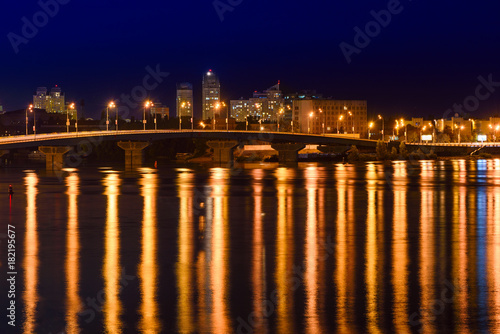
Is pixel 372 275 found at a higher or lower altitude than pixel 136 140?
lower

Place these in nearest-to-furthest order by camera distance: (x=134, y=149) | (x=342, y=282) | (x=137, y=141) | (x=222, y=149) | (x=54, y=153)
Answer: (x=342, y=282), (x=54, y=153), (x=134, y=149), (x=137, y=141), (x=222, y=149)

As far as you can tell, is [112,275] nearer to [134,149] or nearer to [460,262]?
[460,262]

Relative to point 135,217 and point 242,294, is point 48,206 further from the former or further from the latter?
point 242,294

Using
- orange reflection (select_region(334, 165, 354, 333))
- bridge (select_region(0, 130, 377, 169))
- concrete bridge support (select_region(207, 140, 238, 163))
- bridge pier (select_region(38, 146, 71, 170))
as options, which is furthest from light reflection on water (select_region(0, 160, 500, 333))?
concrete bridge support (select_region(207, 140, 238, 163))

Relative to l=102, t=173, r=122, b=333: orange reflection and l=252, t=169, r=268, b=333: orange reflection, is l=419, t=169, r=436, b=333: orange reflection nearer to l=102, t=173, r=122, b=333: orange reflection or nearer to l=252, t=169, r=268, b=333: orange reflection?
l=252, t=169, r=268, b=333: orange reflection

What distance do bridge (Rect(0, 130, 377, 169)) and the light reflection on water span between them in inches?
3363

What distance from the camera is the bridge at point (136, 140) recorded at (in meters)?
127

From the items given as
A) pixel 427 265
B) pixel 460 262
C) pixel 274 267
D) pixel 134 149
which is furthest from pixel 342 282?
pixel 134 149

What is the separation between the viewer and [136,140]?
154500 millimetres

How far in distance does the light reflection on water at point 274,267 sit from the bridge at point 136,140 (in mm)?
85415

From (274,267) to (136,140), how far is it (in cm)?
13465

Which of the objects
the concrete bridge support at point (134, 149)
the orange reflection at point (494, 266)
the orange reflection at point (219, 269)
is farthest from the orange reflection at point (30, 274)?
the concrete bridge support at point (134, 149)

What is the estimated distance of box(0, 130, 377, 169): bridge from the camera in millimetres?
127125

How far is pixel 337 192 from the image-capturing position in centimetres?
5538
